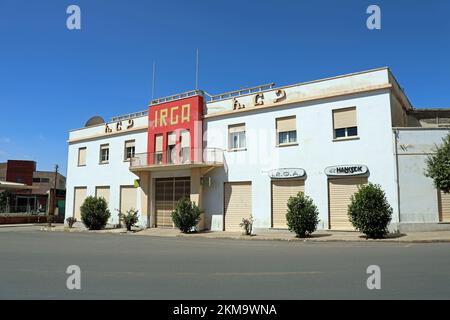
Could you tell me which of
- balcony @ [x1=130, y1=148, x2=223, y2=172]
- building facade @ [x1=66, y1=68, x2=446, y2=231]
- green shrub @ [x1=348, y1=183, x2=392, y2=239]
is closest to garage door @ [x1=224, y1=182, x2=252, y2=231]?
building facade @ [x1=66, y1=68, x2=446, y2=231]

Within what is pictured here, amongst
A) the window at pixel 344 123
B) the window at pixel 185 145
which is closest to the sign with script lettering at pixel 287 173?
the window at pixel 344 123

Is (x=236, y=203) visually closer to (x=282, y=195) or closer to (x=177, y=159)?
(x=282, y=195)

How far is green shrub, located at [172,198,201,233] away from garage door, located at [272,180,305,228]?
15.6ft

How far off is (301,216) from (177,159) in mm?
11033

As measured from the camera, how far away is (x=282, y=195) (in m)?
23.1

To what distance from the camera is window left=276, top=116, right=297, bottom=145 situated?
23172mm

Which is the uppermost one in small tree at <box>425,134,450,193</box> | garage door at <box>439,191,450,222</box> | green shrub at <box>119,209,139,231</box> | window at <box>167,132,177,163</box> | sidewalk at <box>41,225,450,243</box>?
window at <box>167,132,177,163</box>

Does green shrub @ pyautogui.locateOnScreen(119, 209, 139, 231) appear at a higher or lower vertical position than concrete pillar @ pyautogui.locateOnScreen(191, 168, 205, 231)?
lower

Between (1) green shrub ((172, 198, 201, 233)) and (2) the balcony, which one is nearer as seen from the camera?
(1) green shrub ((172, 198, 201, 233))

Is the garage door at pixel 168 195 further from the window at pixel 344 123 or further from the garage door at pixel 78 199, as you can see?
the window at pixel 344 123

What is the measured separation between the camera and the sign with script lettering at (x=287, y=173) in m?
22.3

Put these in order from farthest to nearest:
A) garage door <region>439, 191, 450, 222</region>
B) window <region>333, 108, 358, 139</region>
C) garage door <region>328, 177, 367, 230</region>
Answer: window <region>333, 108, 358, 139</region> → garage door <region>328, 177, 367, 230</region> → garage door <region>439, 191, 450, 222</region>

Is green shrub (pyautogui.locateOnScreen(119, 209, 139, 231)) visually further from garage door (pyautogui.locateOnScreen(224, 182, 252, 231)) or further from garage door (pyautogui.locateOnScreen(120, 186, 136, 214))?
garage door (pyautogui.locateOnScreen(224, 182, 252, 231))

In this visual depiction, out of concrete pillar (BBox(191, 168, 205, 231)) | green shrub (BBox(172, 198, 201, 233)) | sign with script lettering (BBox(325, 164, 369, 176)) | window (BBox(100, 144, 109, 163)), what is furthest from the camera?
window (BBox(100, 144, 109, 163))
